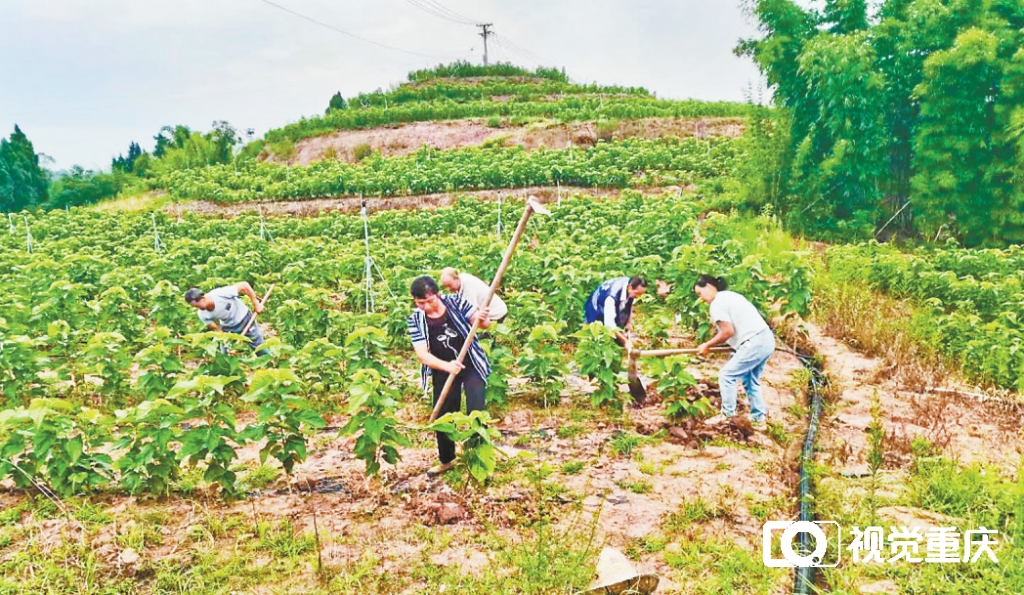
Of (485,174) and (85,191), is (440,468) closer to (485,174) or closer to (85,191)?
(485,174)

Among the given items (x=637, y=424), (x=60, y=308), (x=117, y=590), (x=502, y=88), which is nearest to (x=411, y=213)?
(x=60, y=308)

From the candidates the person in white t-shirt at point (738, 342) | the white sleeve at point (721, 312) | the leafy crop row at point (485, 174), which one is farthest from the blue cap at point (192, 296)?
the leafy crop row at point (485, 174)

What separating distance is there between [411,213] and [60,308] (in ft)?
39.2

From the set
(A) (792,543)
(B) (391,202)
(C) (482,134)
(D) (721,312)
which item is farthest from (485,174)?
(A) (792,543)

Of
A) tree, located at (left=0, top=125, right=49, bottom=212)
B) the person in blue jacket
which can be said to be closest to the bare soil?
the person in blue jacket

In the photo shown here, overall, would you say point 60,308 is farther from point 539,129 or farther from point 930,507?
point 539,129

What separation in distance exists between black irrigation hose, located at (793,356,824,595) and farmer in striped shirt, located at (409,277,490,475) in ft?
7.62

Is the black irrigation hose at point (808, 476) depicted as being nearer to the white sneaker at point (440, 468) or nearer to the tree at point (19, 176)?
the white sneaker at point (440, 468)

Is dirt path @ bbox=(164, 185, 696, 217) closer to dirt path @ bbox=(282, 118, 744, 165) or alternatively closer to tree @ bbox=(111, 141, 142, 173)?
dirt path @ bbox=(282, 118, 744, 165)

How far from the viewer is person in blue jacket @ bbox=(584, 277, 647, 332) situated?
6.06 meters

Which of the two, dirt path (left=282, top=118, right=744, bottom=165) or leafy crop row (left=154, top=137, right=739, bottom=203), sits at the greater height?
dirt path (left=282, top=118, right=744, bottom=165)

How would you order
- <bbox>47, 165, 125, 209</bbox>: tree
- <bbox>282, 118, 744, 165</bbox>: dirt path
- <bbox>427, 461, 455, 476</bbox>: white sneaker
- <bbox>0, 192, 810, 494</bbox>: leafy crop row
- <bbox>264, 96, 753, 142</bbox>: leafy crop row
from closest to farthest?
<bbox>0, 192, 810, 494</bbox>: leafy crop row, <bbox>427, 461, 455, 476</bbox>: white sneaker, <bbox>282, 118, 744, 165</bbox>: dirt path, <bbox>47, 165, 125, 209</bbox>: tree, <bbox>264, 96, 753, 142</bbox>: leafy crop row

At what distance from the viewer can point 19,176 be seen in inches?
1337

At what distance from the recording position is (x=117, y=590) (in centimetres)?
362
